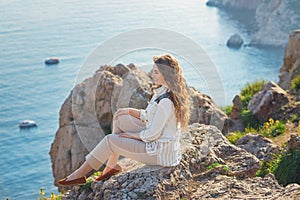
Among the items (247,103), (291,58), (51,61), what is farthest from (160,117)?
(51,61)

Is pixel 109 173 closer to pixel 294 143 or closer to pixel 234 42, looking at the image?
pixel 294 143

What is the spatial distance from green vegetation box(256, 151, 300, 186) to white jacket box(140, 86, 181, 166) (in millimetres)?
2441

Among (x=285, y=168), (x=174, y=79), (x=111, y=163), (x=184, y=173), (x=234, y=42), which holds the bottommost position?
(x=234, y=42)

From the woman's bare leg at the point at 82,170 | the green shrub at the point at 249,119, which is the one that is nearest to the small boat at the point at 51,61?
the green shrub at the point at 249,119

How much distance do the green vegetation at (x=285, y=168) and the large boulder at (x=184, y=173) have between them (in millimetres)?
963

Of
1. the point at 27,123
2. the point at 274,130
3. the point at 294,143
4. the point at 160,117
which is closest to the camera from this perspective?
the point at 160,117

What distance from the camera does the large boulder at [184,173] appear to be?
6.92 metres

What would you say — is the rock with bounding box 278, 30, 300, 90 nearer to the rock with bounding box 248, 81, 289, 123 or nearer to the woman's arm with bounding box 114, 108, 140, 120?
the rock with bounding box 248, 81, 289, 123

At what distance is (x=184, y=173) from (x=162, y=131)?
2.62 feet

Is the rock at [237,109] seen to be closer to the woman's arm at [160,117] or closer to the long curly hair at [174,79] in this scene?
the long curly hair at [174,79]

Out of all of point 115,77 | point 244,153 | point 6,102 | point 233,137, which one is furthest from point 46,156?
point 244,153

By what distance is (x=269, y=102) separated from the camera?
577 inches

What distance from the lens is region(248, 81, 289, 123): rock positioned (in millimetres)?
14461

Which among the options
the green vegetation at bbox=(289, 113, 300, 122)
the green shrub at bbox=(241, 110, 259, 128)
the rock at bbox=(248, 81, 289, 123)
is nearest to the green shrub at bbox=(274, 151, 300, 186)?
the green vegetation at bbox=(289, 113, 300, 122)
